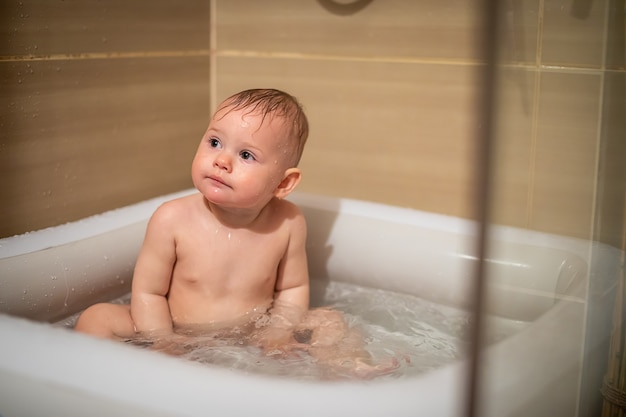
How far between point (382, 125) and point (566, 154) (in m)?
1.11

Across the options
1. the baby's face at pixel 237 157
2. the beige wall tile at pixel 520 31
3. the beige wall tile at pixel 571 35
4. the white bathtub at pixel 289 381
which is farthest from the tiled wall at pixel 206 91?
the beige wall tile at pixel 520 31

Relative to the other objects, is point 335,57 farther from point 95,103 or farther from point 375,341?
point 375,341

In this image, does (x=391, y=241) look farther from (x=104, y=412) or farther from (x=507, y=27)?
(x=507, y=27)

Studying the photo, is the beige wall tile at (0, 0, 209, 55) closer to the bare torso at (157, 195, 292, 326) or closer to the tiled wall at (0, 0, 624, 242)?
the tiled wall at (0, 0, 624, 242)

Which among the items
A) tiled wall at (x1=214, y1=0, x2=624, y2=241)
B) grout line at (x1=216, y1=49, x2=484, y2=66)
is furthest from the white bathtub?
grout line at (x1=216, y1=49, x2=484, y2=66)

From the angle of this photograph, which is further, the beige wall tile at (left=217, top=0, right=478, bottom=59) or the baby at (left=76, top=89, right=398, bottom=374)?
the beige wall tile at (left=217, top=0, right=478, bottom=59)

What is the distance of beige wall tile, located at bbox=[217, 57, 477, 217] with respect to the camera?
5.81ft

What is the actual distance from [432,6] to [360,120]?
1.04 ft

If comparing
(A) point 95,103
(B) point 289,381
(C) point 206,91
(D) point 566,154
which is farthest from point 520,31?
(C) point 206,91

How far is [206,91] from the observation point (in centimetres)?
204

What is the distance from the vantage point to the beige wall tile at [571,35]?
2.33ft

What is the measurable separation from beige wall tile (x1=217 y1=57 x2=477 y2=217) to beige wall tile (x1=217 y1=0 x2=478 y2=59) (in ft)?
0.12

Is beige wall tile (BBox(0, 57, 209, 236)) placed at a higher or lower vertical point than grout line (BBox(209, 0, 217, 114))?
lower

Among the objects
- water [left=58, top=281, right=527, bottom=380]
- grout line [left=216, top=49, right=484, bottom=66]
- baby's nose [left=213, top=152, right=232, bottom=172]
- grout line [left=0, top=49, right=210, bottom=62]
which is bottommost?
water [left=58, top=281, right=527, bottom=380]
